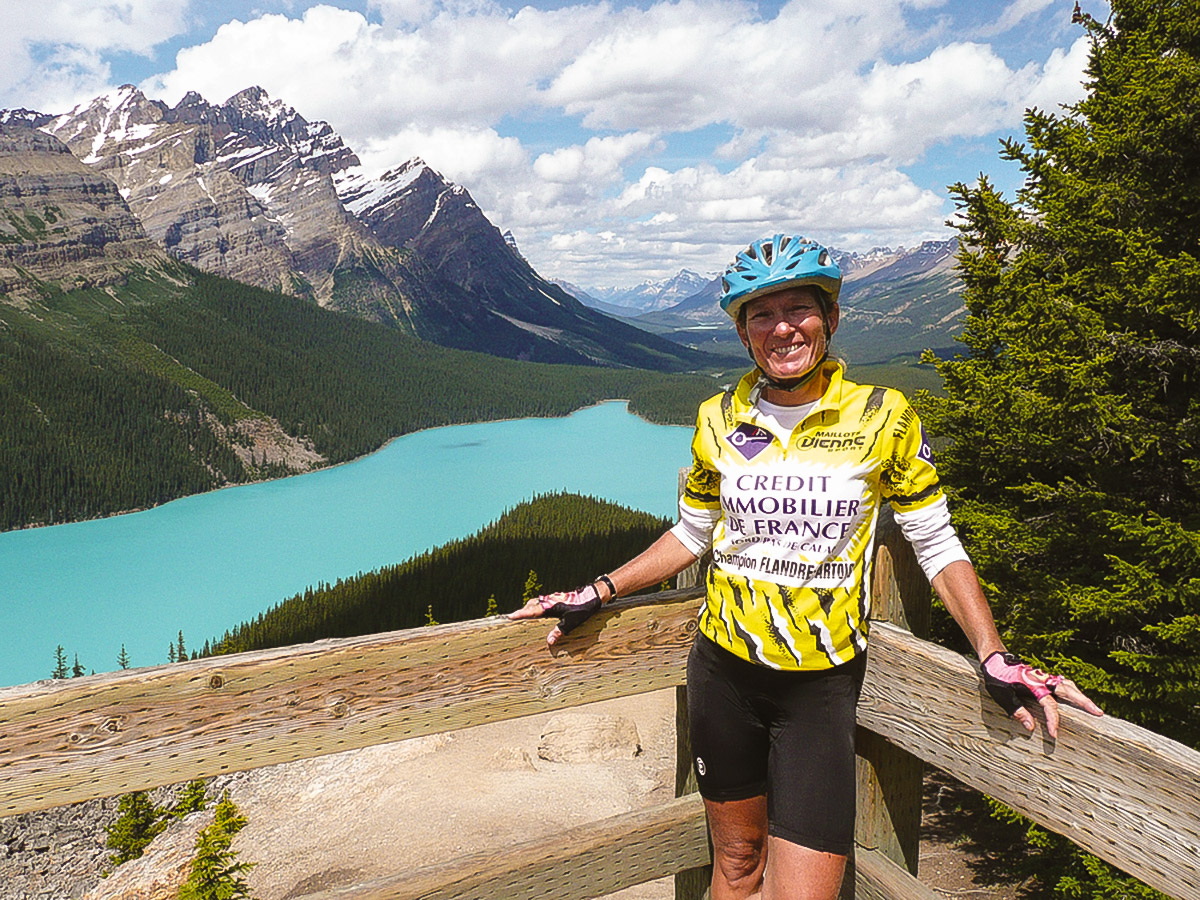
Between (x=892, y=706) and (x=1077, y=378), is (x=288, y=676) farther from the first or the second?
(x=1077, y=378)

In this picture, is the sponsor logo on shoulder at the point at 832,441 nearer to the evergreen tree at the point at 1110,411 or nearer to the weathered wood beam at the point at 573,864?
the weathered wood beam at the point at 573,864

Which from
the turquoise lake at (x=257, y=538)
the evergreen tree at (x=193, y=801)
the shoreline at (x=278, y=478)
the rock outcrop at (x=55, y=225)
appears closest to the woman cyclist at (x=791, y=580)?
the evergreen tree at (x=193, y=801)

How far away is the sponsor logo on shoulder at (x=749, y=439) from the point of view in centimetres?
282

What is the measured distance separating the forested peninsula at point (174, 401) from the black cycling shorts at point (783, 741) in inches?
5017

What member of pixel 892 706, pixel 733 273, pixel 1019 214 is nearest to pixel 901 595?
pixel 892 706

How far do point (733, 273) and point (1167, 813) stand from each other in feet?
6.59

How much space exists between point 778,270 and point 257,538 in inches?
4231

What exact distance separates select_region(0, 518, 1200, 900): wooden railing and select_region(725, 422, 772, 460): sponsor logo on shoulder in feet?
2.01

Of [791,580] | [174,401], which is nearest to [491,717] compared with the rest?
[791,580]

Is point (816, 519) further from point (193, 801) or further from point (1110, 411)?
point (193, 801)

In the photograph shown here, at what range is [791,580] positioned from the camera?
105 inches

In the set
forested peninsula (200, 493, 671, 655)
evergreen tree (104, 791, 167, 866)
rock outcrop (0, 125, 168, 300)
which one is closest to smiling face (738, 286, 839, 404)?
evergreen tree (104, 791, 167, 866)

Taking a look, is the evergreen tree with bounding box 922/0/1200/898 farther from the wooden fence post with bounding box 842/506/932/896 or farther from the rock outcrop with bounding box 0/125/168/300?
the rock outcrop with bounding box 0/125/168/300

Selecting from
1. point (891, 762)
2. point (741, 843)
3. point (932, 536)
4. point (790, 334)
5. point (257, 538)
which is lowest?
point (257, 538)
